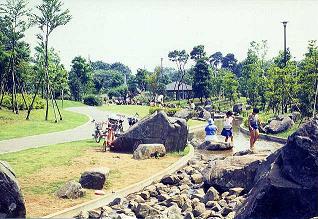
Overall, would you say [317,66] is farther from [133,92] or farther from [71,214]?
[133,92]

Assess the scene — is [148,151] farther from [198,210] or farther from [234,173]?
[198,210]

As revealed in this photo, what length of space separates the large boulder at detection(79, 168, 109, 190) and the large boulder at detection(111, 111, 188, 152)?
7.38 m

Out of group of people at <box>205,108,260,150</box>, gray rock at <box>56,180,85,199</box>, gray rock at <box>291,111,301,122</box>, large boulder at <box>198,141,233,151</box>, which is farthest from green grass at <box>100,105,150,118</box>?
gray rock at <box>56,180,85,199</box>

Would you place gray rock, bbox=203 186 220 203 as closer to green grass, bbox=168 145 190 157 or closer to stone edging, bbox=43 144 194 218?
stone edging, bbox=43 144 194 218

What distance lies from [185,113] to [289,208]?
1387 inches

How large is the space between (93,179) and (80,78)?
7195 centimetres

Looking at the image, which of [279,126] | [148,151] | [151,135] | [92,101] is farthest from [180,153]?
[92,101]

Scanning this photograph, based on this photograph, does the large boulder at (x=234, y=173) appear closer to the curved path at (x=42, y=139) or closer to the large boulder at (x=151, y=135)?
the large boulder at (x=151, y=135)

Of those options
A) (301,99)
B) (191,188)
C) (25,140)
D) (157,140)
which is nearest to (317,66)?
(301,99)

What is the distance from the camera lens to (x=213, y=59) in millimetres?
129250

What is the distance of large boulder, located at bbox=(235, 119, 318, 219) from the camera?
9.41 metres

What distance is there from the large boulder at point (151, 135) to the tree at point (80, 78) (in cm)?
6325

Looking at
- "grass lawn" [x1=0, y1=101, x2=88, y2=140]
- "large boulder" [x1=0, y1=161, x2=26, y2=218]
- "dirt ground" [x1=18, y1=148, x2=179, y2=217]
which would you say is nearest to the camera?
"large boulder" [x1=0, y1=161, x2=26, y2=218]

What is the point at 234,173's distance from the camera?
13.8 meters
